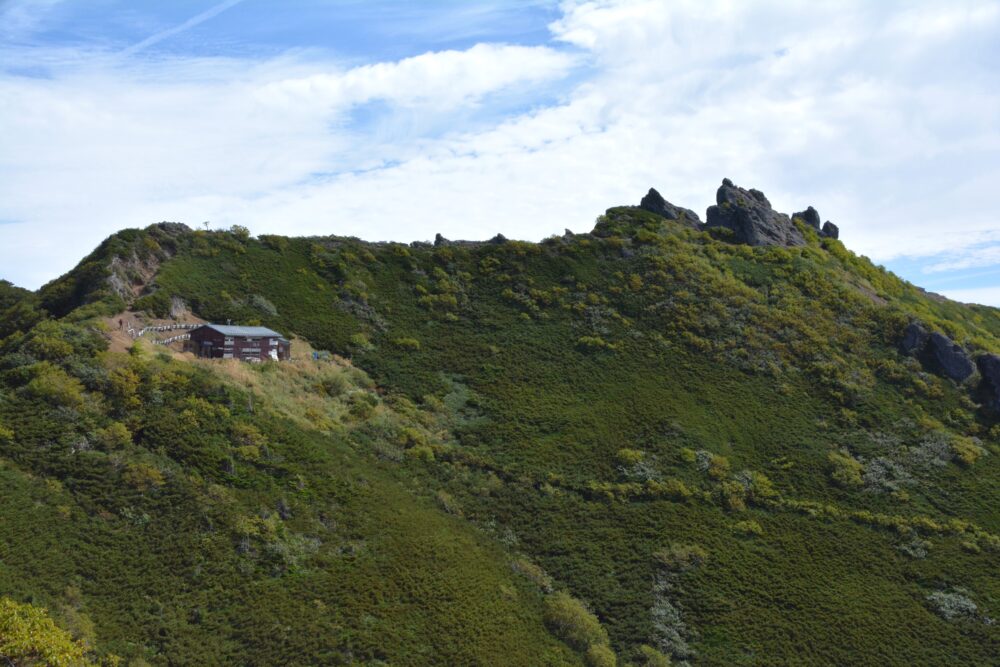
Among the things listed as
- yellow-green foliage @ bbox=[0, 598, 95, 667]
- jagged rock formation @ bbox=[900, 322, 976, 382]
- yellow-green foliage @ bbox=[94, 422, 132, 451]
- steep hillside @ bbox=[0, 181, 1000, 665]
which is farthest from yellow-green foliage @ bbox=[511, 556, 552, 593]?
jagged rock formation @ bbox=[900, 322, 976, 382]

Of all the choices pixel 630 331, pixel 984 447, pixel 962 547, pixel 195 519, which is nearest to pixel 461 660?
pixel 195 519

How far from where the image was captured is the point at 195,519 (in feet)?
103

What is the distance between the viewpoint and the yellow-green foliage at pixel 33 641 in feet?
68.6

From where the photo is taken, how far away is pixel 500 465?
155 ft

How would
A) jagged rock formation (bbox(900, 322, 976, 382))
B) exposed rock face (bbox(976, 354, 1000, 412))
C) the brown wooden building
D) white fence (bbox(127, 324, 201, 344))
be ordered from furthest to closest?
jagged rock formation (bbox(900, 322, 976, 382)) < exposed rock face (bbox(976, 354, 1000, 412)) < the brown wooden building < white fence (bbox(127, 324, 201, 344))

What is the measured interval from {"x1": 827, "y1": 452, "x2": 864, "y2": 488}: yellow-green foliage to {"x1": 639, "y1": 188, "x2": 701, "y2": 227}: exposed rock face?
1902 inches

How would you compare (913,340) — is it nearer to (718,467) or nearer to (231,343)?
(718,467)

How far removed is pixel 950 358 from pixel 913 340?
11.9ft

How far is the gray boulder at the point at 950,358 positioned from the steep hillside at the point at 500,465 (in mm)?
254

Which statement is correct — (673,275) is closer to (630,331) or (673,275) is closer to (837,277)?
(630,331)

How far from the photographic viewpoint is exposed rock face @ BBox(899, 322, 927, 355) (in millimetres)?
67062

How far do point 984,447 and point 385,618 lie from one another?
169 feet

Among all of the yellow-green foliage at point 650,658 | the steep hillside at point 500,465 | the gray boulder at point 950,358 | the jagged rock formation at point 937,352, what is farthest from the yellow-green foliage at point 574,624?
the gray boulder at point 950,358

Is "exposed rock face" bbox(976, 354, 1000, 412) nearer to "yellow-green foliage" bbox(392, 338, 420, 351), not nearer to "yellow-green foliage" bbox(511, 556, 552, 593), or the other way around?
"yellow-green foliage" bbox(511, 556, 552, 593)
